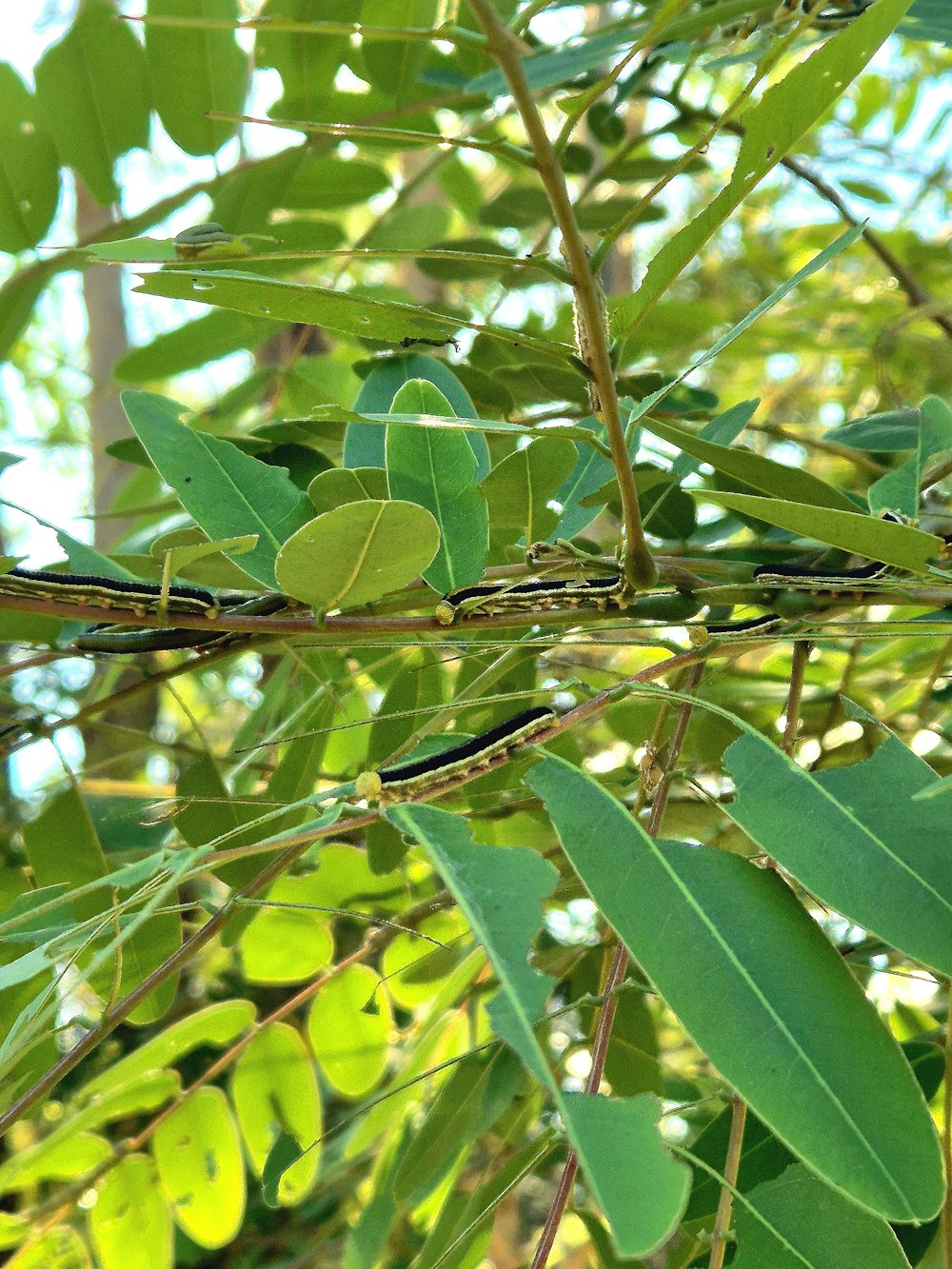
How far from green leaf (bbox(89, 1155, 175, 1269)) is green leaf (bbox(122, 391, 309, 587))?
1.35 ft

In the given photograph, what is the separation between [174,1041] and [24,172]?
0.60 m

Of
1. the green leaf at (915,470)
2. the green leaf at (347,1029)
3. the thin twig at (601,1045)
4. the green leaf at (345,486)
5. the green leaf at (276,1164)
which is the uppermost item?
the green leaf at (345,486)

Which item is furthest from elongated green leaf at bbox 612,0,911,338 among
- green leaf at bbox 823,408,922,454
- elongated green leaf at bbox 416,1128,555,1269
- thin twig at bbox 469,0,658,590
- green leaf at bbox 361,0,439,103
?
green leaf at bbox 361,0,439,103

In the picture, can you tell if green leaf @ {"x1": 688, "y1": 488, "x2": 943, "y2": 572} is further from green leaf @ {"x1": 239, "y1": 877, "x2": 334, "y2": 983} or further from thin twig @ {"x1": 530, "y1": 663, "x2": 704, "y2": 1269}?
green leaf @ {"x1": 239, "y1": 877, "x2": 334, "y2": 983}

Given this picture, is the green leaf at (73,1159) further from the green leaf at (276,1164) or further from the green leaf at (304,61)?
the green leaf at (304,61)

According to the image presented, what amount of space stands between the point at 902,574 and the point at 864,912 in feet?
0.78

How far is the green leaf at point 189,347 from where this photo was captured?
2.98ft

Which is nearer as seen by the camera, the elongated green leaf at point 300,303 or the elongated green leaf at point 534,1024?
the elongated green leaf at point 534,1024

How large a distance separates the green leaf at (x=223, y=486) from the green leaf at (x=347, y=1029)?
1.15 feet

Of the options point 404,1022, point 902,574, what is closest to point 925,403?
point 902,574

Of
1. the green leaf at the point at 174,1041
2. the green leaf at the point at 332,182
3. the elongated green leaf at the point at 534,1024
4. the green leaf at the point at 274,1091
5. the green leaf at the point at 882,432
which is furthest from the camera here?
the green leaf at the point at 332,182

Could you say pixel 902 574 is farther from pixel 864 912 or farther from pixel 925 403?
pixel 864 912

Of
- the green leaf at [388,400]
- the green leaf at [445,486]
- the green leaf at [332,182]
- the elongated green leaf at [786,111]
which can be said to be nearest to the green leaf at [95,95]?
the green leaf at [332,182]

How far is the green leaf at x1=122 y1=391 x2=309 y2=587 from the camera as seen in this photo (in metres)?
0.52
